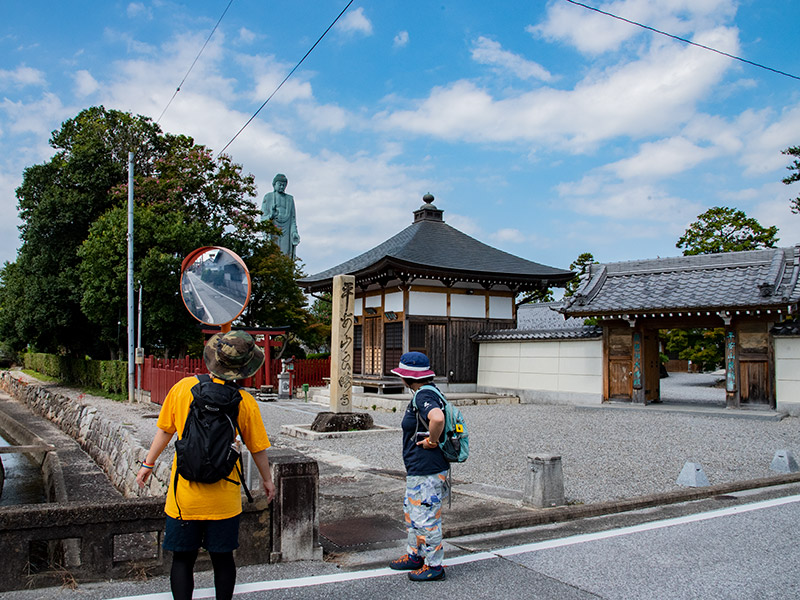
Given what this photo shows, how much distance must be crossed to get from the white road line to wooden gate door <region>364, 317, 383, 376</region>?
1425 centimetres

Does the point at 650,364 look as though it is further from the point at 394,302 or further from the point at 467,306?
the point at 394,302

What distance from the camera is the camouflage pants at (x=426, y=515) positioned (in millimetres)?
4047

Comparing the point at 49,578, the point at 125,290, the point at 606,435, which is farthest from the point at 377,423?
the point at 125,290

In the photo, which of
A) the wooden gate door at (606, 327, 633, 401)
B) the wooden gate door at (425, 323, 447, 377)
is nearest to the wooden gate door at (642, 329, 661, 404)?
the wooden gate door at (606, 327, 633, 401)

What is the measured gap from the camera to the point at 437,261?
19.6 m

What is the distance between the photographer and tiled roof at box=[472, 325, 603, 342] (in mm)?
16970

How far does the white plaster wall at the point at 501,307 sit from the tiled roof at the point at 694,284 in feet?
12.4

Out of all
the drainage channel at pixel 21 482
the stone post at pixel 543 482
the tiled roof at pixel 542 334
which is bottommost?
the drainage channel at pixel 21 482

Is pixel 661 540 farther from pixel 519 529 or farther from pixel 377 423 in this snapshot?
pixel 377 423

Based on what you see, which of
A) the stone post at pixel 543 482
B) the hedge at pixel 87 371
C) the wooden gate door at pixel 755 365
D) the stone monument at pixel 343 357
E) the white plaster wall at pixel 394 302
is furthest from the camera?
the hedge at pixel 87 371

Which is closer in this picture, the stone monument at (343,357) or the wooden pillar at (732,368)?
the stone monument at (343,357)

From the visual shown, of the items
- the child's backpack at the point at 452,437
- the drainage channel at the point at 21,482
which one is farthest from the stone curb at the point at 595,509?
the drainage channel at the point at 21,482

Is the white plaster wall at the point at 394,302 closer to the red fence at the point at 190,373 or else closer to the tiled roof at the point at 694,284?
the red fence at the point at 190,373

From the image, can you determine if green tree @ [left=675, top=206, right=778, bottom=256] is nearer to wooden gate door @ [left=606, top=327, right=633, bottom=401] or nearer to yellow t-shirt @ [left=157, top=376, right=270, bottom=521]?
wooden gate door @ [left=606, top=327, right=633, bottom=401]
